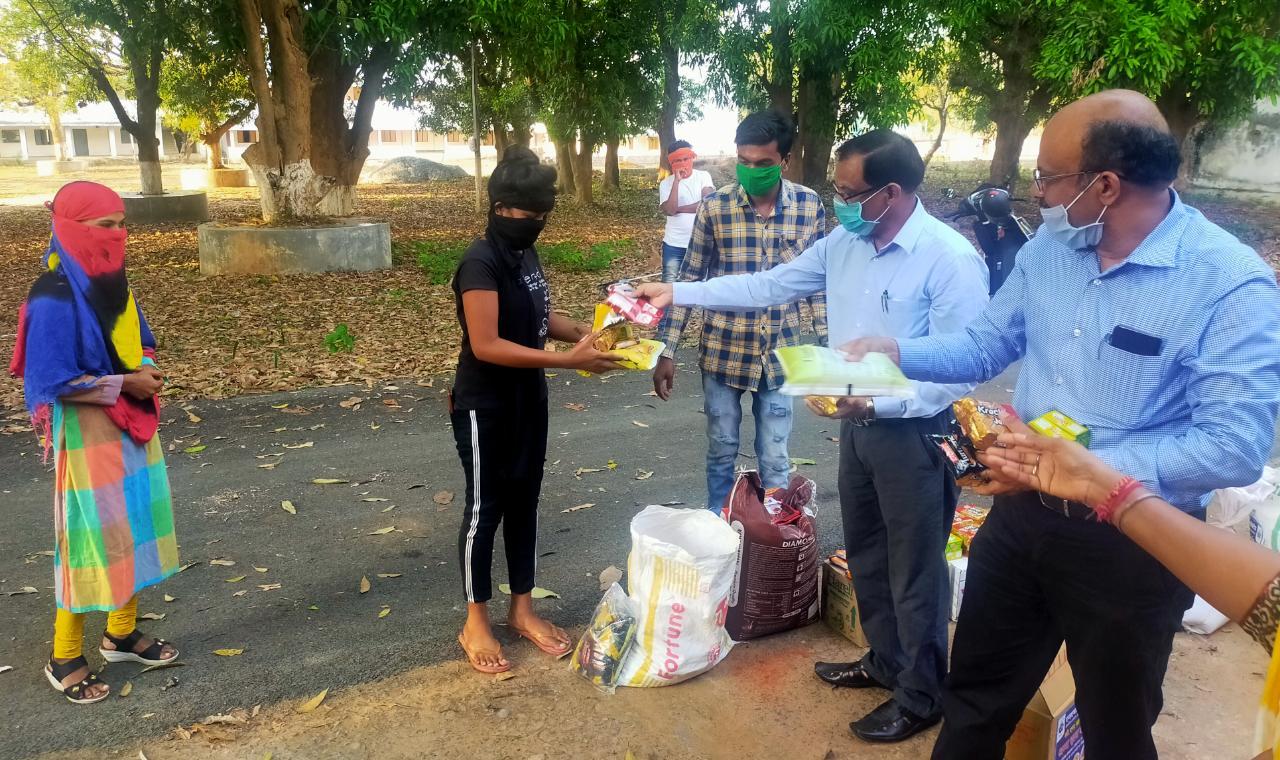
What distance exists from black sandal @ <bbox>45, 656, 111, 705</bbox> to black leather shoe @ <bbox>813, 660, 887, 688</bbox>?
2669 millimetres

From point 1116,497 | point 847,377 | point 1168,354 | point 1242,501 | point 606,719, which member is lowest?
point 606,719

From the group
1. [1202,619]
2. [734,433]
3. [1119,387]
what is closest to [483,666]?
[734,433]

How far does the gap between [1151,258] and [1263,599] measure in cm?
84

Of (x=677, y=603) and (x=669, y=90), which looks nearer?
(x=677, y=603)

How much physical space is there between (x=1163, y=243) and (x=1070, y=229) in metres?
0.20

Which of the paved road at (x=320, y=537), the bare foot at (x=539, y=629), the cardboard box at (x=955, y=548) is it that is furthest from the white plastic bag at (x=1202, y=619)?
the bare foot at (x=539, y=629)

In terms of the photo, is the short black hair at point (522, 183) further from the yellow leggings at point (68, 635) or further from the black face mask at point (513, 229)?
the yellow leggings at point (68, 635)

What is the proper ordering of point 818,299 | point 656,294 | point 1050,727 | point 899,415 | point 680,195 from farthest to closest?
point 680,195 → point 818,299 → point 656,294 → point 899,415 → point 1050,727

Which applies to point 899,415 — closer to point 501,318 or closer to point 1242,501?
point 501,318

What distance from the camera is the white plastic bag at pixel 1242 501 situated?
3633mm

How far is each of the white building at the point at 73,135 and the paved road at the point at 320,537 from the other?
60.9 m

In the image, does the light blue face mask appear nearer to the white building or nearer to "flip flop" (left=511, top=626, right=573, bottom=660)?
"flip flop" (left=511, top=626, right=573, bottom=660)

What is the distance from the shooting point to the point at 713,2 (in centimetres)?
1541

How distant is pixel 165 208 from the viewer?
64.9 ft
